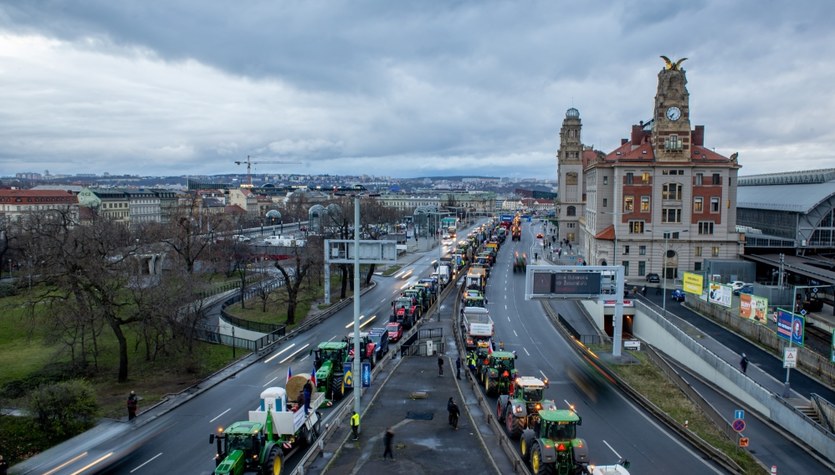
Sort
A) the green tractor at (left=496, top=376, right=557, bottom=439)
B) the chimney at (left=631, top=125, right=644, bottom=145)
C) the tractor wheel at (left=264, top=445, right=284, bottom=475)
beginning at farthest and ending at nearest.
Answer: the chimney at (left=631, top=125, right=644, bottom=145) → the green tractor at (left=496, top=376, right=557, bottom=439) → the tractor wheel at (left=264, top=445, right=284, bottom=475)

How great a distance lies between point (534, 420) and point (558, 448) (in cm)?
426

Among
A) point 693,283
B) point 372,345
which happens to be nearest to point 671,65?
point 693,283

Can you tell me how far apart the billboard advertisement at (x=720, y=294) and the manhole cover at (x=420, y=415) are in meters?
33.3

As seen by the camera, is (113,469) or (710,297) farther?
(710,297)

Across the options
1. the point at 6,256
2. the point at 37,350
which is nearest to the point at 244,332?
the point at 37,350

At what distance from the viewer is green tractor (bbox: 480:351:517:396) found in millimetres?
32656

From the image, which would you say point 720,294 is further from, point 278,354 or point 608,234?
point 278,354

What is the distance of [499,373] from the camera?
32844 mm

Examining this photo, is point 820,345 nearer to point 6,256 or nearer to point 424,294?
point 424,294

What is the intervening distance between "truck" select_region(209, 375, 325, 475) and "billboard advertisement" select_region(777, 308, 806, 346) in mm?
27237

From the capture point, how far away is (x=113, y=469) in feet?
79.4

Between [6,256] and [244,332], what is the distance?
52.9 m

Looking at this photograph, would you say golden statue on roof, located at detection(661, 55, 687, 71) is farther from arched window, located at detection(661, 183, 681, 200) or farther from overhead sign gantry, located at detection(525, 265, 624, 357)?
overhead sign gantry, located at detection(525, 265, 624, 357)

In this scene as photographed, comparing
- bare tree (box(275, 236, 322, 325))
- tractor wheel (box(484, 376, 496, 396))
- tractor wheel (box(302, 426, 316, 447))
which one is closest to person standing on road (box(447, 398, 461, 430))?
tractor wheel (box(302, 426, 316, 447))
